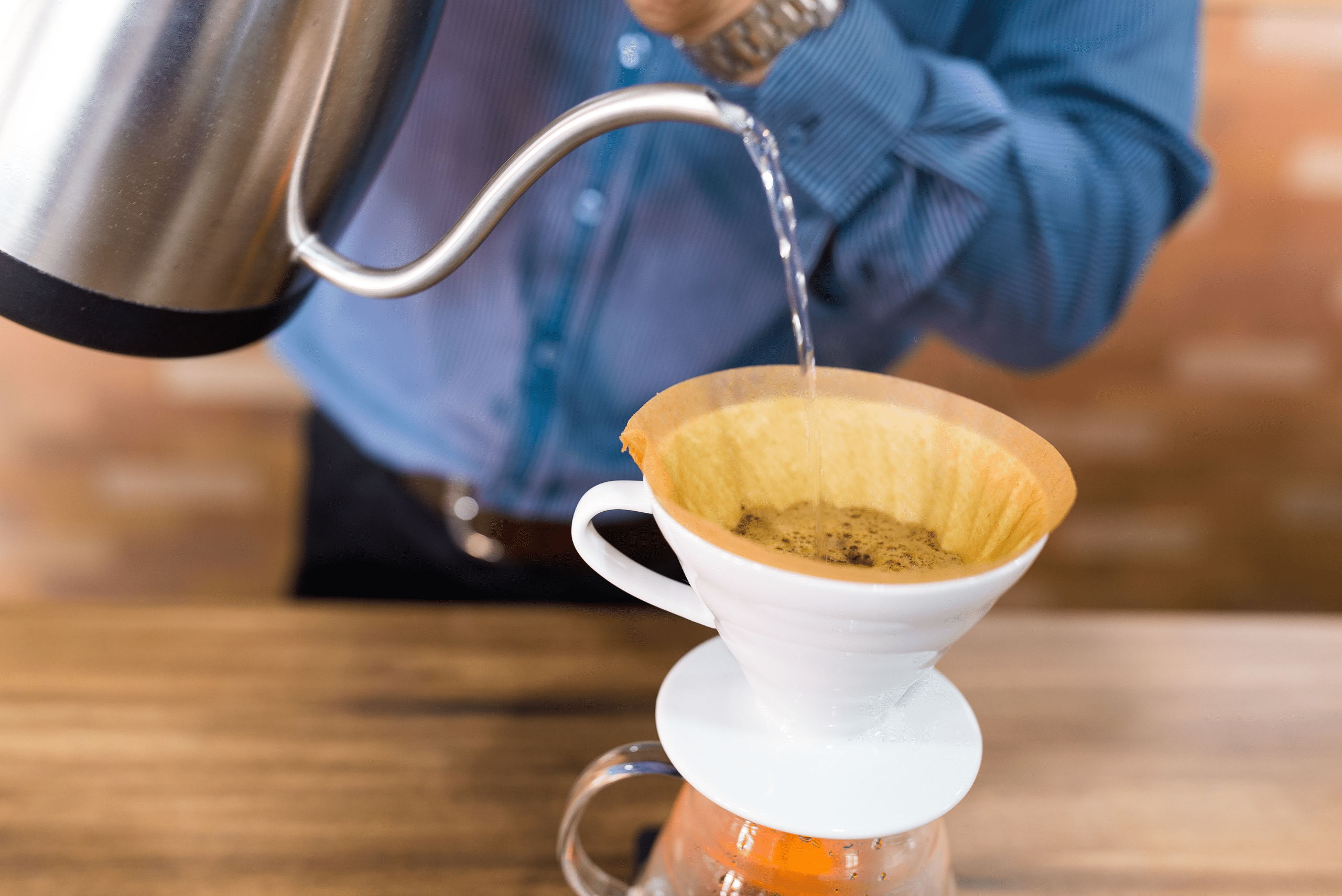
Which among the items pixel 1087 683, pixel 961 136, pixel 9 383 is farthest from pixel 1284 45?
pixel 9 383

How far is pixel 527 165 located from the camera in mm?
461

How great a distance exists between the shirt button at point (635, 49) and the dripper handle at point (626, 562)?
1.65 ft

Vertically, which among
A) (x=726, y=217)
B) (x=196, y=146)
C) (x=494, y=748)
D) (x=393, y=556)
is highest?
(x=196, y=146)

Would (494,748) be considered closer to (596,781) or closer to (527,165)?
(596,781)

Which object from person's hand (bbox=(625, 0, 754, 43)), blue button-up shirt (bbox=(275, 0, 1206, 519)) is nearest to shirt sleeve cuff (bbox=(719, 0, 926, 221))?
blue button-up shirt (bbox=(275, 0, 1206, 519))

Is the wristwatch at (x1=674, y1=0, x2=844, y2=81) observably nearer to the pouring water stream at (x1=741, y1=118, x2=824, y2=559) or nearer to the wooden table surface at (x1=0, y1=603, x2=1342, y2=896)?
the pouring water stream at (x1=741, y1=118, x2=824, y2=559)

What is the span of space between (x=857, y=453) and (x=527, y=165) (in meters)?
0.19

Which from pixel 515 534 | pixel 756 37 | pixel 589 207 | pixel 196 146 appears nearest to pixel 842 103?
pixel 756 37

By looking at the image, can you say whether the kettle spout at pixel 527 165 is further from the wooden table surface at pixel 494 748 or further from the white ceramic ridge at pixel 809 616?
the wooden table surface at pixel 494 748

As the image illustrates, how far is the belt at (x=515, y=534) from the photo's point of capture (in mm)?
1026

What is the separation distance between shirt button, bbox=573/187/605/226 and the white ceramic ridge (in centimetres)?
52

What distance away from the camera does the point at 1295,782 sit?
2.23ft

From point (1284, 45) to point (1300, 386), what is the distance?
0.63 m

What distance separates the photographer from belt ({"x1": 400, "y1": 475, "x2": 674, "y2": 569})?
1.03 meters
